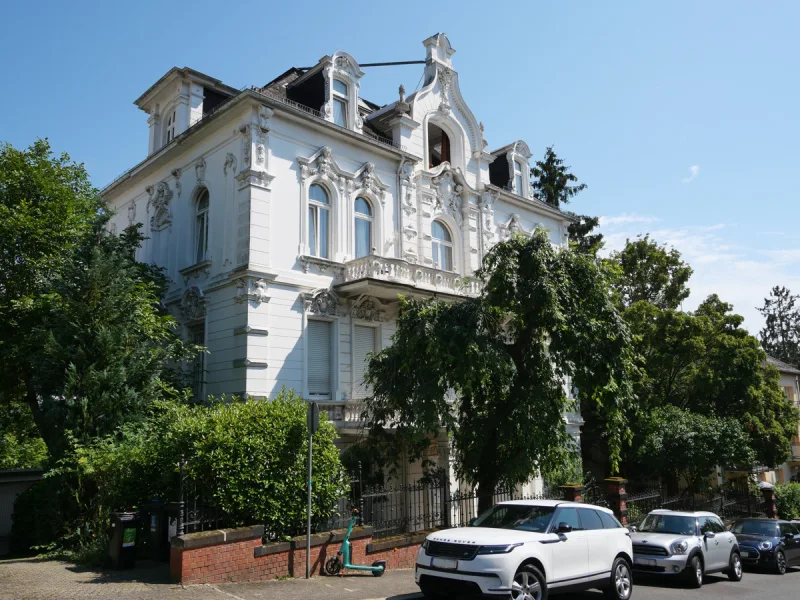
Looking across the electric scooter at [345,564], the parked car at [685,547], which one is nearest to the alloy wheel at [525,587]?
the electric scooter at [345,564]

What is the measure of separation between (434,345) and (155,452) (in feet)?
19.8

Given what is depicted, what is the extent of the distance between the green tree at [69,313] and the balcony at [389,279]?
5.34 meters

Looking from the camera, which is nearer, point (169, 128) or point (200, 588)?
point (200, 588)

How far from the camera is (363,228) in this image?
22.4 m

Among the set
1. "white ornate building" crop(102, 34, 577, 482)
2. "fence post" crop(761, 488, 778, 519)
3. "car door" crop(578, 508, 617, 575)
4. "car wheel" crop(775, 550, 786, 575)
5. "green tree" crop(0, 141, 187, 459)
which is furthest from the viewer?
"fence post" crop(761, 488, 778, 519)

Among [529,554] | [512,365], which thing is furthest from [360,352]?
Result: [529,554]

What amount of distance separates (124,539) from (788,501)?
32.5 m

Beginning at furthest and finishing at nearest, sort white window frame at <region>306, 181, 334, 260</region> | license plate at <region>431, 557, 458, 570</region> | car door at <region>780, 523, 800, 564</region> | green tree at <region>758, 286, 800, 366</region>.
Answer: green tree at <region>758, 286, 800, 366</region> → white window frame at <region>306, 181, 334, 260</region> → car door at <region>780, 523, 800, 564</region> → license plate at <region>431, 557, 458, 570</region>

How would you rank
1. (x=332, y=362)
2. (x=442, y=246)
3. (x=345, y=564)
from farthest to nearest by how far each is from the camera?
(x=442, y=246) < (x=332, y=362) < (x=345, y=564)

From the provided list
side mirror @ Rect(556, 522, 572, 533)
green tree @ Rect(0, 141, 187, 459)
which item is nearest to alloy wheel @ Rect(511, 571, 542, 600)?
side mirror @ Rect(556, 522, 572, 533)

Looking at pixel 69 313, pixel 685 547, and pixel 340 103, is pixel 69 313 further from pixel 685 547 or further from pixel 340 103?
pixel 685 547

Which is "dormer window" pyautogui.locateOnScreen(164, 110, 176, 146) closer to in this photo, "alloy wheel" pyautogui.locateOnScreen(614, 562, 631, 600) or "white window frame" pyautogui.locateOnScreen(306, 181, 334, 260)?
"white window frame" pyautogui.locateOnScreen(306, 181, 334, 260)

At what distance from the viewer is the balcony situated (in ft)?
65.3

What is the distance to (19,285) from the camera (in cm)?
1775
